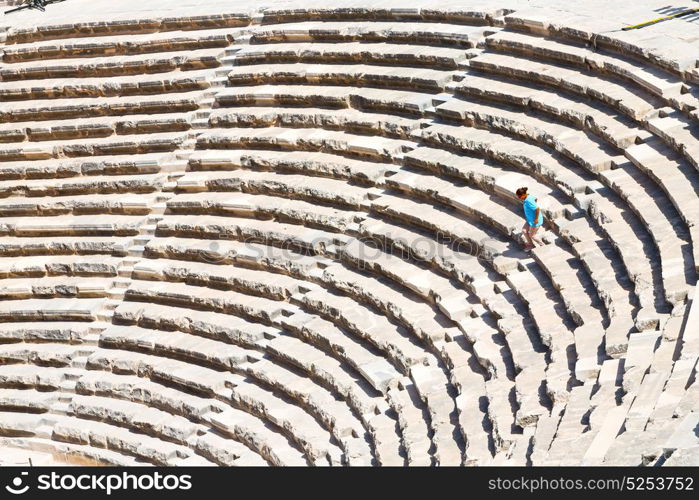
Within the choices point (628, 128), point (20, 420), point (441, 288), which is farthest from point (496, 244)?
point (20, 420)

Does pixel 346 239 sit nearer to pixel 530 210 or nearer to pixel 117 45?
pixel 530 210

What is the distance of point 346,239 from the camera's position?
763 inches

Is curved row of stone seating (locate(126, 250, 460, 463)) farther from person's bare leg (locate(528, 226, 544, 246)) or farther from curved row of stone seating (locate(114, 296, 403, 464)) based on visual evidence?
person's bare leg (locate(528, 226, 544, 246))

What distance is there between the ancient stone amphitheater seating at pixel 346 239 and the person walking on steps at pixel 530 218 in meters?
0.22

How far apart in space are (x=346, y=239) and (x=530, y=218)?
4040 millimetres

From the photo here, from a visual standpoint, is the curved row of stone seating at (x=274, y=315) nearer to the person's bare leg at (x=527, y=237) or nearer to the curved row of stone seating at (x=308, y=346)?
the curved row of stone seating at (x=308, y=346)

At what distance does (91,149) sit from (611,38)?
10.5 meters

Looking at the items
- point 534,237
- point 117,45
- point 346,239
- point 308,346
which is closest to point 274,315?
point 308,346

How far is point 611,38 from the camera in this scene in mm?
18141

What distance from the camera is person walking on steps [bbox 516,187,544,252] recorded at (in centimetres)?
1598

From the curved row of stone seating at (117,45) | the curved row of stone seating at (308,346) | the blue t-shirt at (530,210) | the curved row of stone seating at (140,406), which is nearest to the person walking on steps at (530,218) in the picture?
the blue t-shirt at (530,210)

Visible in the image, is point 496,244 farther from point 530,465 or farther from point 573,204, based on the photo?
point 530,465

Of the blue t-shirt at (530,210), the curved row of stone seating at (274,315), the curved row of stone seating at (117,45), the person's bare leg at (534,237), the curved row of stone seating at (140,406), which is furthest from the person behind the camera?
the curved row of stone seating at (117,45)

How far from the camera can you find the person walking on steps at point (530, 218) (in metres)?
16.0
